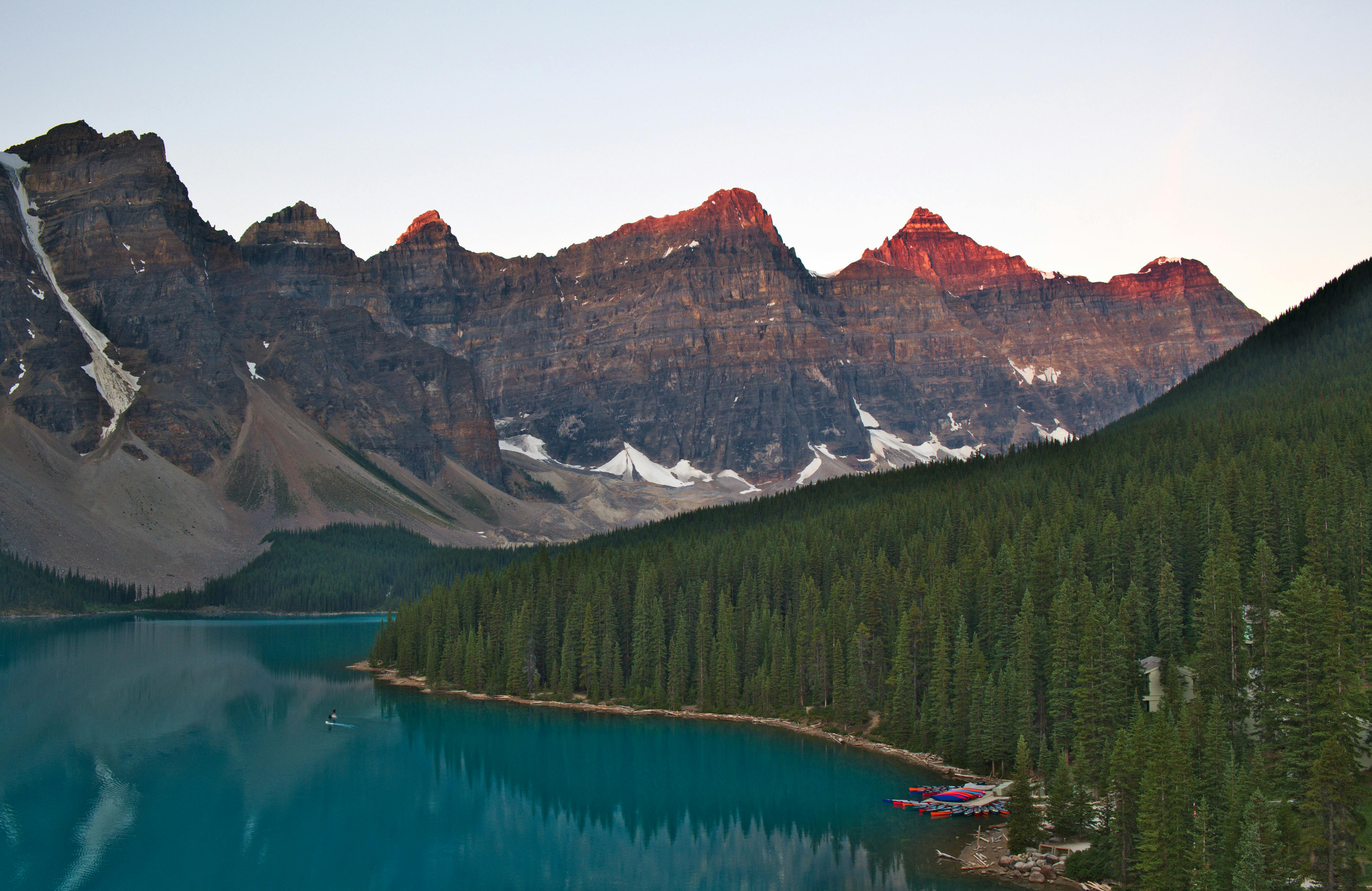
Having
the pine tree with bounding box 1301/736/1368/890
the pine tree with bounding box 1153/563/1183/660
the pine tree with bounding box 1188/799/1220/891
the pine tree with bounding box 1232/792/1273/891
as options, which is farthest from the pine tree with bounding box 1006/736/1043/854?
the pine tree with bounding box 1153/563/1183/660

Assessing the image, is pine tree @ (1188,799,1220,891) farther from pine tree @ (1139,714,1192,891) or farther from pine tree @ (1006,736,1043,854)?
pine tree @ (1006,736,1043,854)

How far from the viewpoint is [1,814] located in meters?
69.6

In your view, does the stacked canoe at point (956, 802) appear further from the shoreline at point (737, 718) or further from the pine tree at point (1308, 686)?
the pine tree at point (1308, 686)

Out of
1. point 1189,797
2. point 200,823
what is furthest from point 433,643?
point 1189,797

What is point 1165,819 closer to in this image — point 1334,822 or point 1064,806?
point 1334,822

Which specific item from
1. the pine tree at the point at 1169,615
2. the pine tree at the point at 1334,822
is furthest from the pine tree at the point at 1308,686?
the pine tree at the point at 1169,615

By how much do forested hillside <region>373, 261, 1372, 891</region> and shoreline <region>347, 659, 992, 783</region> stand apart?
3.55 ft

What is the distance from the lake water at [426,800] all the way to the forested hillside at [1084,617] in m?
6.46

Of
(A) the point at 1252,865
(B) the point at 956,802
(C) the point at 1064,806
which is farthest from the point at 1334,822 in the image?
(B) the point at 956,802

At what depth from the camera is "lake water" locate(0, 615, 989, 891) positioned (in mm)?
59875

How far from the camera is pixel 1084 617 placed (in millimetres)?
70812

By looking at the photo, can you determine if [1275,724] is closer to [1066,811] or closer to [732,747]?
[1066,811]

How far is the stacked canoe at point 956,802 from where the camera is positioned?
2530 inches

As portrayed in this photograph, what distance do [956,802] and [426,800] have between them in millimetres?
32544
